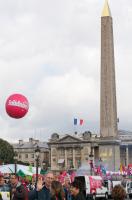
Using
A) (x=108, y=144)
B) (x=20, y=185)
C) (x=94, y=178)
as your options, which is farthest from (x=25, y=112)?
(x=108, y=144)

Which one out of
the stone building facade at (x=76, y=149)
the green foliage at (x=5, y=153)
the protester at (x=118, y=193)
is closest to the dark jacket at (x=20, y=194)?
the protester at (x=118, y=193)

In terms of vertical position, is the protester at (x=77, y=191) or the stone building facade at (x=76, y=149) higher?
the stone building facade at (x=76, y=149)

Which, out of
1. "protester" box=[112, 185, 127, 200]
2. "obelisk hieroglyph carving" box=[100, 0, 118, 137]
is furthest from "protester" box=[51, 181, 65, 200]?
"obelisk hieroglyph carving" box=[100, 0, 118, 137]

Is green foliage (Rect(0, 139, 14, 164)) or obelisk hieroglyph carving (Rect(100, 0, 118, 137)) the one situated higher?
obelisk hieroglyph carving (Rect(100, 0, 118, 137))

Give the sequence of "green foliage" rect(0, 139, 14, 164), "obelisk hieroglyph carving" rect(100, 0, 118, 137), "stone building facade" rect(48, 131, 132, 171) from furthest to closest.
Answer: "stone building facade" rect(48, 131, 132, 171), "green foliage" rect(0, 139, 14, 164), "obelisk hieroglyph carving" rect(100, 0, 118, 137)

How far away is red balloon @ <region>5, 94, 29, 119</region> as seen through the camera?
17.0 meters

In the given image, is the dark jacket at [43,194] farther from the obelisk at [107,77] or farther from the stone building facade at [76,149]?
the stone building facade at [76,149]

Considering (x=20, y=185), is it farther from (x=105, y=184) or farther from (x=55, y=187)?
(x=105, y=184)

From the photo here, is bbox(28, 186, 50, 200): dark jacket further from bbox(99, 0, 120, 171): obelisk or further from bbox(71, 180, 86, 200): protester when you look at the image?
bbox(99, 0, 120, 171): obelisk

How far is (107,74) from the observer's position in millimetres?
104938

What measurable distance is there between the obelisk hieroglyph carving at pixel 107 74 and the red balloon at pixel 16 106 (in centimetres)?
8545

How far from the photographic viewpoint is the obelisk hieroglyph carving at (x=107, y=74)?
335ft

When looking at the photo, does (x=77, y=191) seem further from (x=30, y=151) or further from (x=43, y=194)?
(x=30, y=151)

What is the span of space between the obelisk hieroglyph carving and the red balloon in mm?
85451
